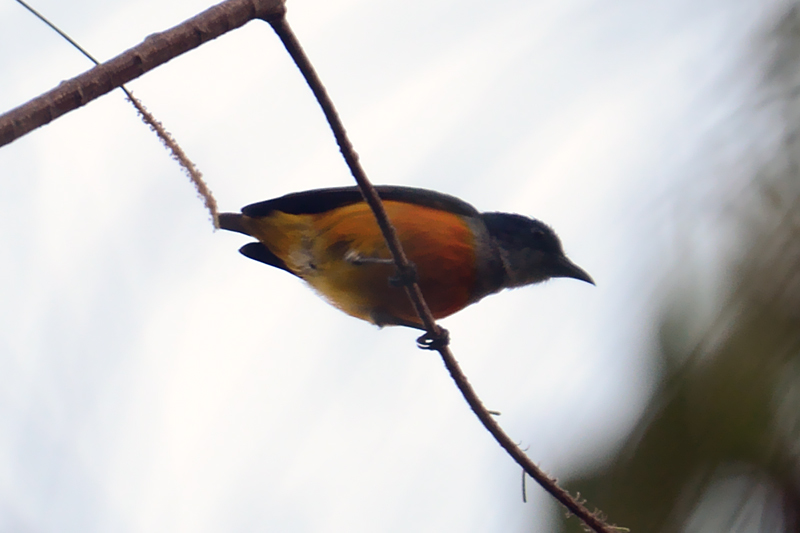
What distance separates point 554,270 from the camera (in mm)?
4789

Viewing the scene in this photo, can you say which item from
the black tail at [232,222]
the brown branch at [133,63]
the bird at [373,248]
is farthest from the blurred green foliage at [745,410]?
the black tail at [232,222]

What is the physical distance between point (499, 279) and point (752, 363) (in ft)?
11.2

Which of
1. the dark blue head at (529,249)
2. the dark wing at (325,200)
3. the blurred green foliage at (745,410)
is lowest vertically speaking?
the blurred green foliage at (745,410)

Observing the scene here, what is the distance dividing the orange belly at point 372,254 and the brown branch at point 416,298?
746mm

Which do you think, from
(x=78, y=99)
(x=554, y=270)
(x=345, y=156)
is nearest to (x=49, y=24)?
(x=78, y=99)

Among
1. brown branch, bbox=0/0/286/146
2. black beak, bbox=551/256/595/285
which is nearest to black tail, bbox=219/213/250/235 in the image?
black beak, bbox=551/256/595/285

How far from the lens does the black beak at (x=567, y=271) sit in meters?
4.80

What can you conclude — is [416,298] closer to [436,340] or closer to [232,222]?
[436,340]

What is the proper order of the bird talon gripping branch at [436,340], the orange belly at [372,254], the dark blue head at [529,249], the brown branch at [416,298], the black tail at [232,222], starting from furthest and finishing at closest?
the dark blue head at [529,249] → the black tail at [232,222] → the orange belly at [372,254] → the bird talon gripping branch at [436,340] → the brown branch at [416,298]

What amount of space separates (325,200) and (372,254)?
1.52 feet

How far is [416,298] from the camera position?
293cm

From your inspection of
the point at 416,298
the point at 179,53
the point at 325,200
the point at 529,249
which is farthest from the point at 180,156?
the point at 529,249

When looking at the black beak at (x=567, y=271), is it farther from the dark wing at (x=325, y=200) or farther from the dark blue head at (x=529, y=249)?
the dark wing at (x=325, y=200)

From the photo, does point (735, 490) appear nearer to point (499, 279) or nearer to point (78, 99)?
point (78, 99)
